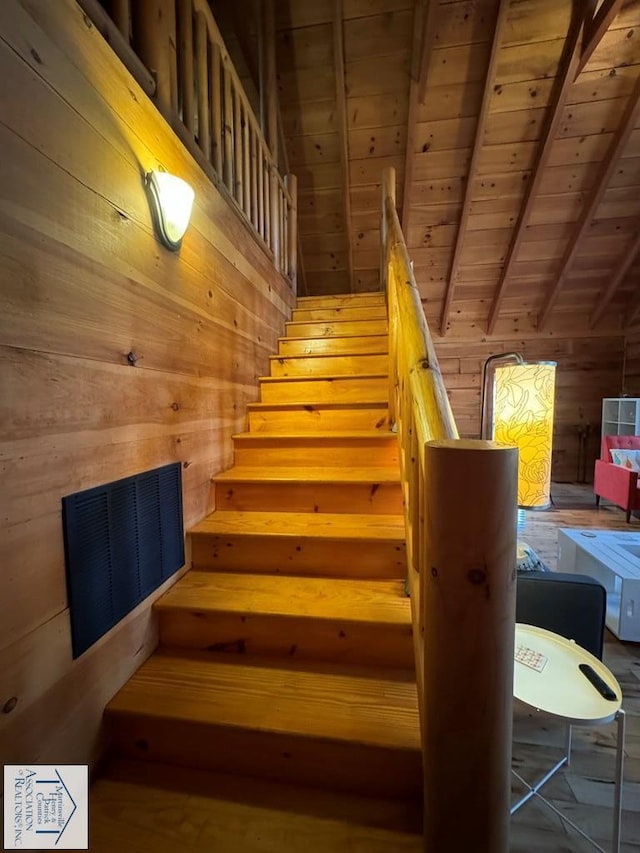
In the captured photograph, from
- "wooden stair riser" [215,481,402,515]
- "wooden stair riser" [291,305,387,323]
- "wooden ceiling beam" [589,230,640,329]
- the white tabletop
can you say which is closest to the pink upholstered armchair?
"wooden ceiling beam" [589,230,640,329]

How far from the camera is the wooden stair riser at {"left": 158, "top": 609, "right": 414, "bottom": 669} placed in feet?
4.13

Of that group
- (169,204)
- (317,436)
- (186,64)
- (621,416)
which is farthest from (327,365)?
(621,416)

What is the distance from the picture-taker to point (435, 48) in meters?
3.17

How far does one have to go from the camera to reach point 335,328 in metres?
3.12

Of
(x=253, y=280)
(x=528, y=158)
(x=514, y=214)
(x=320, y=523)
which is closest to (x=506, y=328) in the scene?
(x=514, y=214)

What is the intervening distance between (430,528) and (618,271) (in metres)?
5.67

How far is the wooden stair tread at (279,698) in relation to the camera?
3.43 feet

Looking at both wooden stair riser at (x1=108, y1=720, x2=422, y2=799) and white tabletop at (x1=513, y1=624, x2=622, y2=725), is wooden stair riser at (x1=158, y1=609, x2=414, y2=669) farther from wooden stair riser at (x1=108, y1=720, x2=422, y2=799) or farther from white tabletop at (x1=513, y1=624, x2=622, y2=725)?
white tabletop at (x1=513, y1=624, x2=622, y2=725)

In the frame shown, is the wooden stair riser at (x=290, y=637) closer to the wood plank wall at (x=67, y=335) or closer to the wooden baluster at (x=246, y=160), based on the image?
the wood plank wall at (x=67, y=335)

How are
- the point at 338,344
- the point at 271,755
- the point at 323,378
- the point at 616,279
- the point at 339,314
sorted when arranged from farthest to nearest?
the point at 616,279 < the point at 339,314 < the point at 338,344 < the point at 323,378 < the point at 271,755

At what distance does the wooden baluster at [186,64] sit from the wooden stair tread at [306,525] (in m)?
1.69

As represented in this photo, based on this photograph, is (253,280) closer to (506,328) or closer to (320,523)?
(320,523)
